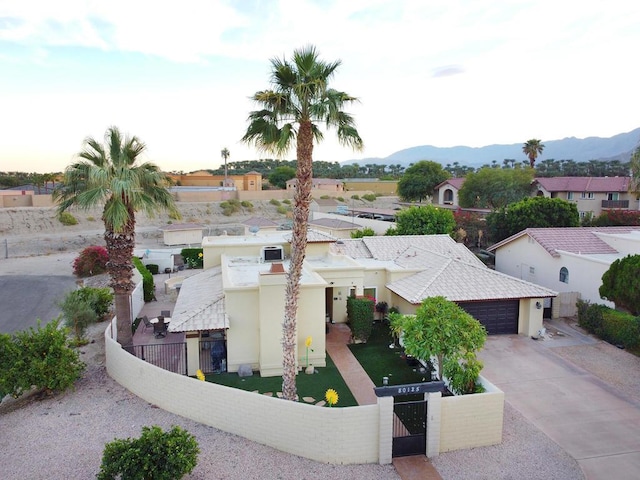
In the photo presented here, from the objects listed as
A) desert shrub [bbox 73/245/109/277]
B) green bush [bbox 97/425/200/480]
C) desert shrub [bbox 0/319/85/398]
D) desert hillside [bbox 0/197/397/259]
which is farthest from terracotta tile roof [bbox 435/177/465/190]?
green bush [bbox 97/425/200/480]

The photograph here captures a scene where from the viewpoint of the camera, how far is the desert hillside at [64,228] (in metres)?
54.7

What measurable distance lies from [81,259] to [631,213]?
4977 centimetres

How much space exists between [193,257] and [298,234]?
1148 inches

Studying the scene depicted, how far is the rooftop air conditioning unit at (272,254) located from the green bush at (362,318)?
16.6 feet

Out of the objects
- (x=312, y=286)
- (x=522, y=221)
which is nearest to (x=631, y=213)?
(x=522, y=221)

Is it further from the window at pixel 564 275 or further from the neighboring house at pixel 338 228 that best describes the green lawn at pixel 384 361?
the neighboring house at pixel 338 228

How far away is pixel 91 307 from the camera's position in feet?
73.2

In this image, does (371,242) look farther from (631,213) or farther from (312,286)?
(631,213)

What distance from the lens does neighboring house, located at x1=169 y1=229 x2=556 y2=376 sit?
17266 millimetres

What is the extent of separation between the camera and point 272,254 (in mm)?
23859

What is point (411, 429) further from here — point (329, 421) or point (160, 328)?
point (160, 328)

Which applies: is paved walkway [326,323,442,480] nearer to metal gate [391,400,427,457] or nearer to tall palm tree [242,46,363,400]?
metal gate [391,400,427,457]

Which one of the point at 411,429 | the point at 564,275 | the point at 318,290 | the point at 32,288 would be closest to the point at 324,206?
the point at 32,288

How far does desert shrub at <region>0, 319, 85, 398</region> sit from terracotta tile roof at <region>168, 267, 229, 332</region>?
11.1 ft
